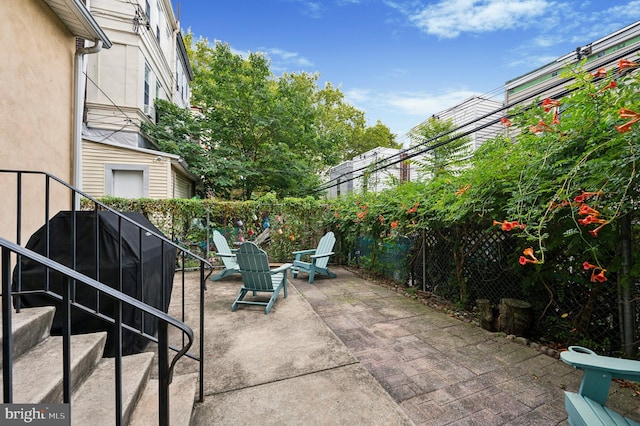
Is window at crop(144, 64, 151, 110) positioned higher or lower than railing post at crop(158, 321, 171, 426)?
higher

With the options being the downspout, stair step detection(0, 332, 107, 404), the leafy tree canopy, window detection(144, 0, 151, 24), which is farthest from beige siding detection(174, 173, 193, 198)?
stair step detection(0, 332, 107, 404)

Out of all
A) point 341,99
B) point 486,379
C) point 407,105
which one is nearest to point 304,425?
point 486,379

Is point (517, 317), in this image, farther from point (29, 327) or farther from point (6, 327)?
point (29, 327)

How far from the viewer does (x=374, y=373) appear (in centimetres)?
230

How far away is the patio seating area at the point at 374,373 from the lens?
183 centimetres

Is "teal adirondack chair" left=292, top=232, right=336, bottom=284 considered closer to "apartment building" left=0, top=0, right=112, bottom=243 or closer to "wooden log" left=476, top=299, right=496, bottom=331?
"wooden log" left=476, top=299, right=496, bottom=331

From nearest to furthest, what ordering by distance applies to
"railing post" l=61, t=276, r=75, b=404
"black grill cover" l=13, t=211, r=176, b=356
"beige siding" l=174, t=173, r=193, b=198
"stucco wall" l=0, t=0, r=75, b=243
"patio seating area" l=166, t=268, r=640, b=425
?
"railing post" l=61, t=276, r=75, b=404
"patio seating area" l=166, t=268, r=640, b=425
"black grill cover" l=13, t=211, r=176, b=356
"stucco wall" l=0, t=0, r=75, b=243
"beige siding" l=174, t=173, r=193, b=198

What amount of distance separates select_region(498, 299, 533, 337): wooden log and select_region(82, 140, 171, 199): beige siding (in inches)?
346

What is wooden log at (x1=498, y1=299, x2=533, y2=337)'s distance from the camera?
2.92 meters

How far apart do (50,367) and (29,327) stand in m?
0.40

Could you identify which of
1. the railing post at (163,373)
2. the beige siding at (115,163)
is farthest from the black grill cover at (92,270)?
the beige siding at (115,163)

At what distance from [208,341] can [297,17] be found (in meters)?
10.3

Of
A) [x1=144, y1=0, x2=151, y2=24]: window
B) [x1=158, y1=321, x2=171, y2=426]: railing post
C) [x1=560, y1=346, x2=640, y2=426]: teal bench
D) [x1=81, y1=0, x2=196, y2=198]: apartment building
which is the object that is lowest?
[x1=560, y1=346, x2=640, y2=426]: teal bench

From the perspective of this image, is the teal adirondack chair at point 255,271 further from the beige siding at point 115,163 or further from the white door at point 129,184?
the white door at point 129,184
